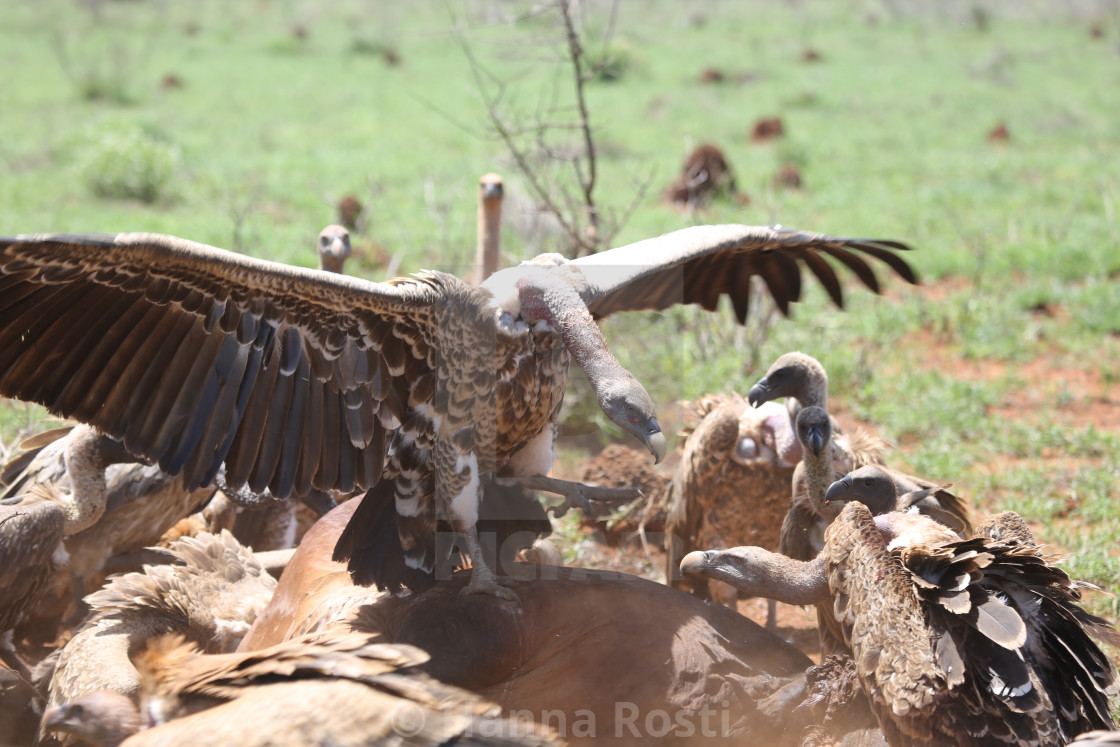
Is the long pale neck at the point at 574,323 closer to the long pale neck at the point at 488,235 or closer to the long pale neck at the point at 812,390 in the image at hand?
the long pale neck at the point at 812,390

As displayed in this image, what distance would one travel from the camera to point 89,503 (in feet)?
14.6

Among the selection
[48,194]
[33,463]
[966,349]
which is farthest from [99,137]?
[966,349]

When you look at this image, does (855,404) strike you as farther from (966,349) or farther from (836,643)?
(836,643)

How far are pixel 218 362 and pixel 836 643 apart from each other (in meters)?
2.32

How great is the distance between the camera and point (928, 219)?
10.4 metres

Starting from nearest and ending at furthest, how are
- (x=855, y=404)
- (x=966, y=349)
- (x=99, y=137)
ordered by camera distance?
(x=855, y=404) < (x=966, y=349) < (x=99, y=137)

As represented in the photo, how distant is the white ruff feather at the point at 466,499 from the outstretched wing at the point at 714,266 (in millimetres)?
768

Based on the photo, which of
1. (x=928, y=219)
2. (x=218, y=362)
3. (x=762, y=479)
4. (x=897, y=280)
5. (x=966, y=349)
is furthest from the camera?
(x=928, y=219)

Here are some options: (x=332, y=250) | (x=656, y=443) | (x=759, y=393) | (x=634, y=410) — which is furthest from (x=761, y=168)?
(x=656, y=443)

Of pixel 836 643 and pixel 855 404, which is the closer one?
pixel 836 643

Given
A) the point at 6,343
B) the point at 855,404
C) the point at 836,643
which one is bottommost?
the point at 855,404

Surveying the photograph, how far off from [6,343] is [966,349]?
6.39 meters

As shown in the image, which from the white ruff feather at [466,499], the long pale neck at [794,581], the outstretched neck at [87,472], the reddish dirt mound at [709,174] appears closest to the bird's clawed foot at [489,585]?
the white ruff feather at [466,499]

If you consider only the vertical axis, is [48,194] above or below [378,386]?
below
